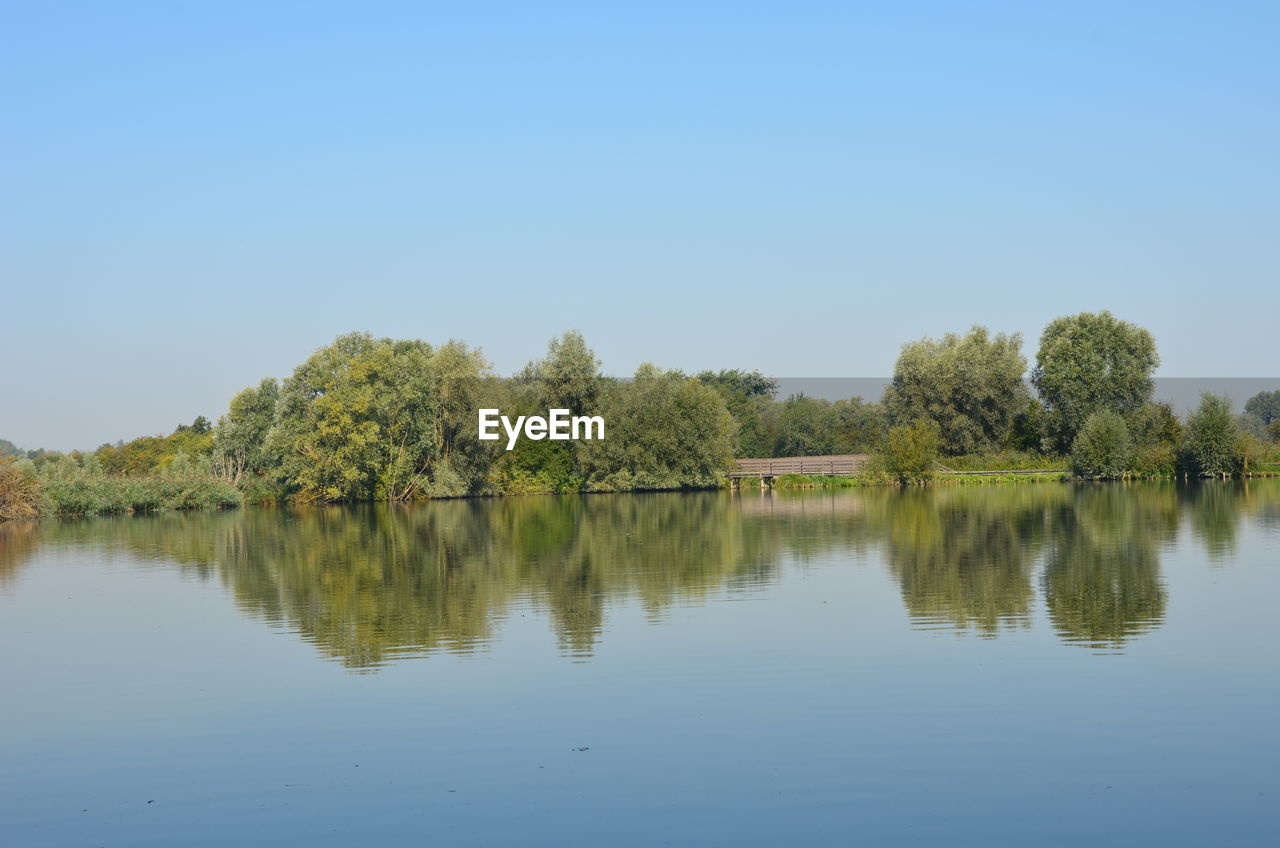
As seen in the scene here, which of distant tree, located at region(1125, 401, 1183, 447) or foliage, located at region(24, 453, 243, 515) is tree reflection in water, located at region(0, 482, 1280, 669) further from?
distant tree, located at region(1125, 401, 1183, 447)

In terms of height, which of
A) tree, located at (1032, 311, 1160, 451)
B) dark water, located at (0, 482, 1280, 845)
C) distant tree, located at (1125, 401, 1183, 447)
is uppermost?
tree, located at (1032, 311, 1160, 451)

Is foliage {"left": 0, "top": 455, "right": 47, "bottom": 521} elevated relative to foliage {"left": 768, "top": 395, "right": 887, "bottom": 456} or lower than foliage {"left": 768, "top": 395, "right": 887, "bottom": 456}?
lower

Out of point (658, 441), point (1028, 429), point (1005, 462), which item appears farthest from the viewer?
point (1028, 429)

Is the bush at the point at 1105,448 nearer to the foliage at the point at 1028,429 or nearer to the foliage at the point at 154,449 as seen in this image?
the foliage at the point at 1028,429

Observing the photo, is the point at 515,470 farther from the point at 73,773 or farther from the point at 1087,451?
the point at 73,773

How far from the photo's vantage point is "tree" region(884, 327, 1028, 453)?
77188 millimetres

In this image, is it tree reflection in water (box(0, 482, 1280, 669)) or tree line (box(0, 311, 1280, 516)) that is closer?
tree reflection in water (box(0, 482, 1280, 669))

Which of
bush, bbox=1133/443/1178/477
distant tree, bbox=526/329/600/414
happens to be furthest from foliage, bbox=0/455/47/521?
bush, bbox=1133/443/1178/477

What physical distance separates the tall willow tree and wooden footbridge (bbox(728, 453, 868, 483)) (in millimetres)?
17822

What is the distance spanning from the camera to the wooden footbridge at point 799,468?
257ft

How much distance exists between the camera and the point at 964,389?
7700 centimetres

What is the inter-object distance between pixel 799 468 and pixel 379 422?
2844cm

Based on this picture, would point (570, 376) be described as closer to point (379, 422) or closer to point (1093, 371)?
point (379, 422)

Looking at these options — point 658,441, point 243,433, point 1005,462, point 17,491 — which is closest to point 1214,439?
point 1005,462
